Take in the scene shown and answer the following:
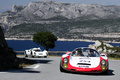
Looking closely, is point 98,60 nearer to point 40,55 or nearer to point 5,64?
point 5,64

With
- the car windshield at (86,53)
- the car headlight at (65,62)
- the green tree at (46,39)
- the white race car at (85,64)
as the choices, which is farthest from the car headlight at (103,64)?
the green tree at (46,39)

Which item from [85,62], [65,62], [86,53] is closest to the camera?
[85,62]

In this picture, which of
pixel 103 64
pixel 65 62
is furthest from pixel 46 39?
pixel 103 64

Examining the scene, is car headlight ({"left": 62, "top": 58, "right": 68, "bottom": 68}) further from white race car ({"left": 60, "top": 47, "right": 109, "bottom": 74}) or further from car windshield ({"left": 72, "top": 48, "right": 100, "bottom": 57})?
car windshield ({"left": 72, "top": 48, "right": 100, "bottom": 57})

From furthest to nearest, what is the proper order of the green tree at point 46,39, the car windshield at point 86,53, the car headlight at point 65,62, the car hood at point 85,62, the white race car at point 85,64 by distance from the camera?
the green tree at point 46,39 < the car windshield at point 86,53 < the car headlight at point 65,62 < the car hood at point 85,62 < the white race car at point 85,64

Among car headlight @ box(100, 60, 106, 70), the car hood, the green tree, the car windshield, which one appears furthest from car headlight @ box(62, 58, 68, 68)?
the green tree

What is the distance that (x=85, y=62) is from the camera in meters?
11.2

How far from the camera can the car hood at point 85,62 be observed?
36.3ft

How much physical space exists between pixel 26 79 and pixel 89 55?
4.45 metres

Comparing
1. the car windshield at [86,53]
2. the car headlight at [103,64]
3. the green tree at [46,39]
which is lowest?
the green tree at [46,39]

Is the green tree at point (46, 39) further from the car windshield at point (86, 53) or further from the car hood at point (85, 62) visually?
the car hood at point (85, 62)

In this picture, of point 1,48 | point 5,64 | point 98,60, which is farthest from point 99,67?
point 1,48

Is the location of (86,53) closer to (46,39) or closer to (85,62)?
(85,62)

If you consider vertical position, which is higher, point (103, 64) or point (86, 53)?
point (86, 53)
